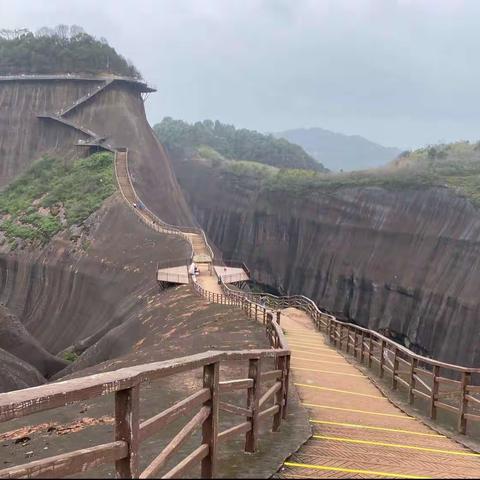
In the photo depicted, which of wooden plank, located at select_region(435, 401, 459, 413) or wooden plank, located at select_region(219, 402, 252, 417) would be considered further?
wooden plank, located at select_region(435, 401, 459, 413)

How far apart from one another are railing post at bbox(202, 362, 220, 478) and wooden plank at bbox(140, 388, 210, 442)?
6cm

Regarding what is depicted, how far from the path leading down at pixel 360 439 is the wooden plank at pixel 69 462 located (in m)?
2.25

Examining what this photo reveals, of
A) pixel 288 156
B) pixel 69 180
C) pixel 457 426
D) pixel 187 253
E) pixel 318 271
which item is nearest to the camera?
pixel 457 426

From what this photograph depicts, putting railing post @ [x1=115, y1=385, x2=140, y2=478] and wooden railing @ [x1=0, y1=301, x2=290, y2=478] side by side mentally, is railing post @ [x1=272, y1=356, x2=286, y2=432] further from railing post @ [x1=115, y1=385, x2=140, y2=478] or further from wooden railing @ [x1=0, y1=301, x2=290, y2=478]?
railing post @ [x1=115, y1=385, x2=140, y2=478]

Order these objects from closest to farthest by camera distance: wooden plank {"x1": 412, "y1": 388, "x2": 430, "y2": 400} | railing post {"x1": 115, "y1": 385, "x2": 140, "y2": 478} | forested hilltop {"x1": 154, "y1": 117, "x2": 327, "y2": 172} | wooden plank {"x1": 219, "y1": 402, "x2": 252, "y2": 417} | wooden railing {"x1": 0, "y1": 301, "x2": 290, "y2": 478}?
wooden railing {"x1": 0, "y1": 301, "x2": 290, "y2": 478} < railing post {"x1": 115, "y1": 385, "x2": 140, "y2": 478} < wooden plank {"x1": 219, "y1": 402, "x2": 252, "y2": 417} < wooden plank {"x1": 412, "y1": 388, "x2": 430, "y2": 400} < forested hilltop {"x1": 154, "y1": 117, "x2": 327, "y2": 172}

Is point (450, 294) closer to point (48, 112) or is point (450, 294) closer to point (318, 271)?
point (318, 271)

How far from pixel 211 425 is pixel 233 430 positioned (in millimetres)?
793

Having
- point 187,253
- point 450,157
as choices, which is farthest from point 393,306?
point 450,157

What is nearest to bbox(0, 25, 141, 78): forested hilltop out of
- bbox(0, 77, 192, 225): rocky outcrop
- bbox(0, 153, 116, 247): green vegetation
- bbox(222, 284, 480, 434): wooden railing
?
bbox(0, 77, 192, 225): rocky outcrop

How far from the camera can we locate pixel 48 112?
66.6 metres

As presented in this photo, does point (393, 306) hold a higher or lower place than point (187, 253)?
lower

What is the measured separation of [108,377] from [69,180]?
183ft

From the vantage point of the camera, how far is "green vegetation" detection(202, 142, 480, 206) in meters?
46.2

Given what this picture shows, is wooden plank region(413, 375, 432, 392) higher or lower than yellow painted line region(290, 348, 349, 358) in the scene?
higher
